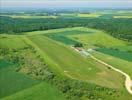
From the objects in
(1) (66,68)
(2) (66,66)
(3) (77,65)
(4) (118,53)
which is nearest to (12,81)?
(1) (66,68)

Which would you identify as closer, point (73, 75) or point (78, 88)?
point (78, 88)

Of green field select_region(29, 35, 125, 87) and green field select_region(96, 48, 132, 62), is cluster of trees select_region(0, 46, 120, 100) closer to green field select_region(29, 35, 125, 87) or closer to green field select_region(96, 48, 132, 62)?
green field select_region(29, 35, 125, 87)

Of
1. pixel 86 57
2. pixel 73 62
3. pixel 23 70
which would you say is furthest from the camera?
pixel 86 57

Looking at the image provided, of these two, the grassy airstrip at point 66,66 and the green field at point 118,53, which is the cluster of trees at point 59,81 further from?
the green field at point 118,53

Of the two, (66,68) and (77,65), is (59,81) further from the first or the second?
(77,65)

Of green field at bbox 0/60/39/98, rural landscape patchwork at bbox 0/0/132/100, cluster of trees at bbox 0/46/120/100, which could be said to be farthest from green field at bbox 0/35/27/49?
green field at bbox 0/60/39/98

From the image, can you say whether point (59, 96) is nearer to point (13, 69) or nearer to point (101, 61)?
point (13, 69)

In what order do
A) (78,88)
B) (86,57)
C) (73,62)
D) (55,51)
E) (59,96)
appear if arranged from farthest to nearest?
(55,51)
(86,57)
(73,62)
(78,88)
(59,96)

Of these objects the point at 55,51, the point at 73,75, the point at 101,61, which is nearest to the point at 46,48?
the point at 55,51
